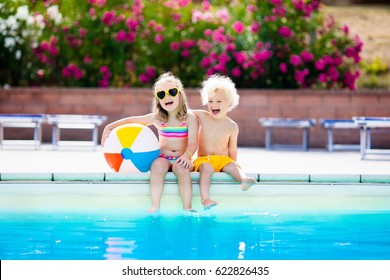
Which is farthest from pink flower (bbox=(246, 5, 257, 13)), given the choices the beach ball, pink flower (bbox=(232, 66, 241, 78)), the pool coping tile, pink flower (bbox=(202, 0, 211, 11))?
the pool coping tile

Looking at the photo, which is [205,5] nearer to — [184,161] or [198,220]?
[184,161]

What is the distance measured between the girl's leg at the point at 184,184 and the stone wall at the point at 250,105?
17.6ft

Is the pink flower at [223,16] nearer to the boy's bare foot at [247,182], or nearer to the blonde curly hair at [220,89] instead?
the blonde curly hair at [220,89]

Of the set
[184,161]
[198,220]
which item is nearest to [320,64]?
[184,161]

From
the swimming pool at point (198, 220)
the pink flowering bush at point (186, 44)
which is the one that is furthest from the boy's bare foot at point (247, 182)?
the pink flowering bush at point (186, 44)

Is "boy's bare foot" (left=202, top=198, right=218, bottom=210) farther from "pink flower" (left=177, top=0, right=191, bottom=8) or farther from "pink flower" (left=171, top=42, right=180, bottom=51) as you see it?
"pink flower" (left=177, top=0, right=191, bottom=8)

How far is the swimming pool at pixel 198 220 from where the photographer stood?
453cm

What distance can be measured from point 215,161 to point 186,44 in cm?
579

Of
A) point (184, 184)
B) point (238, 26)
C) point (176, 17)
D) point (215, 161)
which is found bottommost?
point (184, 184)

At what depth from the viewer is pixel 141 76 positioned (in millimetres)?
11602

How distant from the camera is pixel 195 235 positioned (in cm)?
496

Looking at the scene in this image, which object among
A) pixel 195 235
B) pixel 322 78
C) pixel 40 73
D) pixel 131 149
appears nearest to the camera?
pixel 195 235
